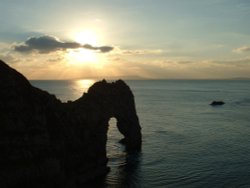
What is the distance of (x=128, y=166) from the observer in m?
59.3

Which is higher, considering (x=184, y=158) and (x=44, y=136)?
(x=44, y=136)

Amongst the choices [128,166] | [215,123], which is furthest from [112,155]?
[215,123]

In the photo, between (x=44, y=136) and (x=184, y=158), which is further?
(x=184, y=158)

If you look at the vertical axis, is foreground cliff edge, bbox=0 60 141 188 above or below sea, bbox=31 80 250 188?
above

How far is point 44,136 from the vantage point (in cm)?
3922

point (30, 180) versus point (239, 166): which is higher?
point (30, 180)

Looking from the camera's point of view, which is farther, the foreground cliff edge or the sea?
the sea

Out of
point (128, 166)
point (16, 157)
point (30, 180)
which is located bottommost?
point (128, 166)

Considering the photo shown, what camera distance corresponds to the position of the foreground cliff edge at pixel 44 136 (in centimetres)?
3716

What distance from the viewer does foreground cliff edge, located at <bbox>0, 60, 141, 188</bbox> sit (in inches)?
1463

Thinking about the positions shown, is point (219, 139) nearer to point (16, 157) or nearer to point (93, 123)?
point (93, 123)

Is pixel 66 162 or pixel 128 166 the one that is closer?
pixel 66 162

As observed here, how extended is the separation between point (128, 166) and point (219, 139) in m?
30.3

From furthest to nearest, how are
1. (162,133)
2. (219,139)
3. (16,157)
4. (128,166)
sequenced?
1. (162,133)
2. (219,139)
3. (128,166)
4. (16,157)
